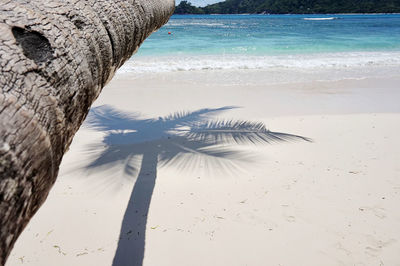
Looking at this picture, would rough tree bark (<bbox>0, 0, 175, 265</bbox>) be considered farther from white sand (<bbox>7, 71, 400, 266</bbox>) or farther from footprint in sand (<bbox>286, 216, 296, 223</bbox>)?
footprint in sand (<bbox>286, 216, 296, 223</bbox>)

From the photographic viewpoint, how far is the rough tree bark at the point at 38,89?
65 cm

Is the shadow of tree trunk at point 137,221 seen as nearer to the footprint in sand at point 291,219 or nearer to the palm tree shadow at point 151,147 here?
the palm tree shadow at point 151,147

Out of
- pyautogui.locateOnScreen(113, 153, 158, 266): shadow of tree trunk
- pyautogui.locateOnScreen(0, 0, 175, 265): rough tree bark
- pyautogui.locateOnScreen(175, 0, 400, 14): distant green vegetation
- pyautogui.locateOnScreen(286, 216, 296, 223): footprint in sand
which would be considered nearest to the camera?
pyautogui.locateOnScreen(0, 0, 175, 265): rough tree bark

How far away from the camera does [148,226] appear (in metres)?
3.59

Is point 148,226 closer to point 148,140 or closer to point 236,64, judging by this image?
point 148,140

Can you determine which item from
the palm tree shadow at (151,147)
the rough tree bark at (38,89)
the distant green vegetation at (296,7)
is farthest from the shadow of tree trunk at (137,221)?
the distant green vegetation at (296,7)

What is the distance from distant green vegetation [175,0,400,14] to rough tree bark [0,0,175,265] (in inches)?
4267

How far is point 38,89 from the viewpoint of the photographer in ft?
2.48

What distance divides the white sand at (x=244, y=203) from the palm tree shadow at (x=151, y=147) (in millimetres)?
32

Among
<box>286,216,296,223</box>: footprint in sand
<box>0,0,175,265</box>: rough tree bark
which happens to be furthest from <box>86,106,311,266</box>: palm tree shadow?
<box>0,0,175,265</box>: rough tree bark

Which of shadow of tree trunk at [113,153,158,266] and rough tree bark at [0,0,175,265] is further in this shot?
shadow of tree trunk at [113,153,158,266]

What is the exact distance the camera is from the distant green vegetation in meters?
97.2

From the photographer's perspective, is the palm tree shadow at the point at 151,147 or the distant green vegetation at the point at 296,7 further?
the distant green vegetation at the point at 296,7

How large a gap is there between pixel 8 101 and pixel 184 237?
2989mm
